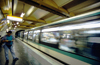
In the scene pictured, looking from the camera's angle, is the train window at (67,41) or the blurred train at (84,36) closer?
the blurred train at (84,36)

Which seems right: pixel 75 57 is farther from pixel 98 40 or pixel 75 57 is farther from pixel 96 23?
pixel 96 23

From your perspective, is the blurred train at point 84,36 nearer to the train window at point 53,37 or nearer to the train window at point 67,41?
the train window at point 67,41

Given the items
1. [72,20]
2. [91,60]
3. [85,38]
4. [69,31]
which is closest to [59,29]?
[69,31]

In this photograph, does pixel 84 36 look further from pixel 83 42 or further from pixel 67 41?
pixel 67 41

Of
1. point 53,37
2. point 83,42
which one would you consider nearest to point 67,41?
point 83,42

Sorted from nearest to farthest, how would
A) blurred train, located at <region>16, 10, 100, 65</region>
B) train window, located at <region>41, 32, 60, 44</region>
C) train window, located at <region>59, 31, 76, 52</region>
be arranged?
blurred train, located at <region>16, 10, 100, 65</region>, train window, located at <region>59, 31, 76, 52</region>, train window, located at <region>41, 32, 60, 44</region>

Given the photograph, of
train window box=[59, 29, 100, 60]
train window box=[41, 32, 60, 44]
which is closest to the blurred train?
train window box=[59, 29, 100, 60]

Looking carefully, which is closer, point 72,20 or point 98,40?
point 98,40

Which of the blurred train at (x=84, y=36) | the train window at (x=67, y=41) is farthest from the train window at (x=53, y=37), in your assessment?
the blurred train at (x=84, y=36)

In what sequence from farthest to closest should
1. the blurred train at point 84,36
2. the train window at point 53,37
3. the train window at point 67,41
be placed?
the train window at point 53,37
the train window at point 67,41
the blurred train at point 84,36

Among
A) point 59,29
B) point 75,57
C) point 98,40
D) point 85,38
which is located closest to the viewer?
point 98,40

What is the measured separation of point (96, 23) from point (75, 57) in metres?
1.27

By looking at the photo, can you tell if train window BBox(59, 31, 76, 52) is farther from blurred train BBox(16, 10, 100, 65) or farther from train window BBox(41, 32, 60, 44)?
train window BBox(41, 32, 60, 44)

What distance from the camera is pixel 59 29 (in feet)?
9.93
